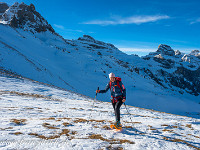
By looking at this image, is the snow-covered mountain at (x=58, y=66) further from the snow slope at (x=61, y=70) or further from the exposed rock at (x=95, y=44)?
the exposed rock at (x=95, y=44)

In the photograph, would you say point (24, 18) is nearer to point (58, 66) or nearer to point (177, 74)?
point (58, 66)

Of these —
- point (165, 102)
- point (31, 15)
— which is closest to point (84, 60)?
point (165, 102)

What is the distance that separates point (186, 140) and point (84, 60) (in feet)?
166

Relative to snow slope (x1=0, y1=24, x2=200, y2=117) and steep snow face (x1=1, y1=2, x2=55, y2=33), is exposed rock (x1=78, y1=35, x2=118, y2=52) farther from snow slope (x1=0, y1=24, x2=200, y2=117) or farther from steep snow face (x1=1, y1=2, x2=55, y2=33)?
snow slope (x1=0, y1=24, x2=200, y2=117)

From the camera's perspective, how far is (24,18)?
66375 millimetres

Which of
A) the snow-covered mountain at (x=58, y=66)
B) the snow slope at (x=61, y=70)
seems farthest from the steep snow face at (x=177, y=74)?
the snow slope at (x=61, y=70)

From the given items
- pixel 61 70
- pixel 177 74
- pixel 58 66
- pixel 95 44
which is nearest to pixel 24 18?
pixel 58 66

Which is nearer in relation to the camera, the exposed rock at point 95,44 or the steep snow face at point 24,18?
the steep snow face at point 24,18

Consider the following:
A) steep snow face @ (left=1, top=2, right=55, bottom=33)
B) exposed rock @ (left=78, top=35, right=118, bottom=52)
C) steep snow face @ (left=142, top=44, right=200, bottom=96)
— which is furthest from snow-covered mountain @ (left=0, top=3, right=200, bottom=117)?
steep snow face @ (left=142, top=44, right=200, bottom=96)

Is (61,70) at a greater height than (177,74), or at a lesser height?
lesser

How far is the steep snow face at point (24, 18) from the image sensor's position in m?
62.3

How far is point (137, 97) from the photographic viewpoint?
138 ft

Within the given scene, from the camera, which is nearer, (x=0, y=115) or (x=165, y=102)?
(x=0, y=115)

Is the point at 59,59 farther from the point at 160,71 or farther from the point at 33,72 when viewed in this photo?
the point at 160,71
